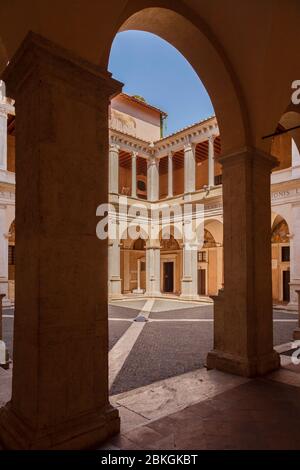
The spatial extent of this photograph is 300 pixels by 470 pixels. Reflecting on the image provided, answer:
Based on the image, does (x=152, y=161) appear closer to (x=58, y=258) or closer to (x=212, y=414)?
(x=212, y=414)

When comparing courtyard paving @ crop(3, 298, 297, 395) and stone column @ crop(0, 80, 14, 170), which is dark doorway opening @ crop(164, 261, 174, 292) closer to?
courtyard paving @ crop(3, 298, 297, 395)

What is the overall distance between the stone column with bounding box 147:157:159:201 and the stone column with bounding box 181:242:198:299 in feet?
13.9

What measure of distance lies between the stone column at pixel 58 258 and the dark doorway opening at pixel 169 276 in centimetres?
2209

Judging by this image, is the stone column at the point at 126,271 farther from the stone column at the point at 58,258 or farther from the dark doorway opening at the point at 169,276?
the stone column at the point at 58,258

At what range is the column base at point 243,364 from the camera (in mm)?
4438

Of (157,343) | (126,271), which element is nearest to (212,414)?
(157,343)

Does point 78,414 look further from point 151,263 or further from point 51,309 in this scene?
point 151,263

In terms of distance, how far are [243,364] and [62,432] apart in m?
2.78

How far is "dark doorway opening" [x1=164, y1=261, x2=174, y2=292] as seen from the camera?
2483 cm

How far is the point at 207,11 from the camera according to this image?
4.33 metres

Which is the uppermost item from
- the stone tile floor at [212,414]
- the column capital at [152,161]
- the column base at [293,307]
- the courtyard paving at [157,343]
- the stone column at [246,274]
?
the column capital at [152,161]

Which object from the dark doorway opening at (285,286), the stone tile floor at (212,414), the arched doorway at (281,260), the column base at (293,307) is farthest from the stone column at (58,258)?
the dark doorway opening at (285,286)

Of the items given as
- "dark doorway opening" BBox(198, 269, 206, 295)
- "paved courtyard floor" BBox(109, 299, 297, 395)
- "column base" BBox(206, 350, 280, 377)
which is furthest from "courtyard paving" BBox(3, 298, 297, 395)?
"dark doorway opening" BBox(198, 269, 206, 295)

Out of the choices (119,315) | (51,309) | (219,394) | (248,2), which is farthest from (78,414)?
(119,315)
